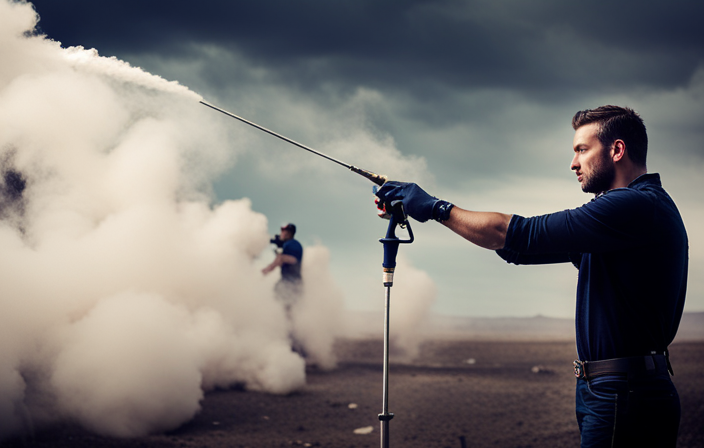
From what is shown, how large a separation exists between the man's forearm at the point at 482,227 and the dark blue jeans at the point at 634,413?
71 centimetres

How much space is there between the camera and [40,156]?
7.54 m

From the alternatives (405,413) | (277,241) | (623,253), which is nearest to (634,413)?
(623,253)

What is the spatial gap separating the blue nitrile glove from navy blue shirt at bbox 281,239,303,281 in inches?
300

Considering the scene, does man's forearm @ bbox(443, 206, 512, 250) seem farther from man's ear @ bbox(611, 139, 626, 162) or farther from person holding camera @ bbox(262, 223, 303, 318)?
person holding camera @ bbox(262, 223, 303, 318)

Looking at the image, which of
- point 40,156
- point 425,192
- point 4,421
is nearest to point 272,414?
point 4,421

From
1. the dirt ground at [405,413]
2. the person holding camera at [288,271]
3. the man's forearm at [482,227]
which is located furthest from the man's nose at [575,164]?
the person holding camera at [288,271]

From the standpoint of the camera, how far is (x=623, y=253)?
7.52ft

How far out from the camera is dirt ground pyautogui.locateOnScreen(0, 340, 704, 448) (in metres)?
6.03

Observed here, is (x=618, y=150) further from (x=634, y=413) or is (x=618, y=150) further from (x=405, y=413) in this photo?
(x=405, y=413)

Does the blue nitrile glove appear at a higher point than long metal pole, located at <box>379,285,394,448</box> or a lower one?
higher

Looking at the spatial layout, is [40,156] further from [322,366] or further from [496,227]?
[496,227]

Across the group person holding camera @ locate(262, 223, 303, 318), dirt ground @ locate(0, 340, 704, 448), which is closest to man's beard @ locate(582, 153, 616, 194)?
dirt ground @ locate(0, 340, 704, 448)

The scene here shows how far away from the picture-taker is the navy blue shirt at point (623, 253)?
2230 millimetres

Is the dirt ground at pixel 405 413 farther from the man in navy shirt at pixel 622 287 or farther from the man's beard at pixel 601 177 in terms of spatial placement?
the man's beard at pixel 601 177
